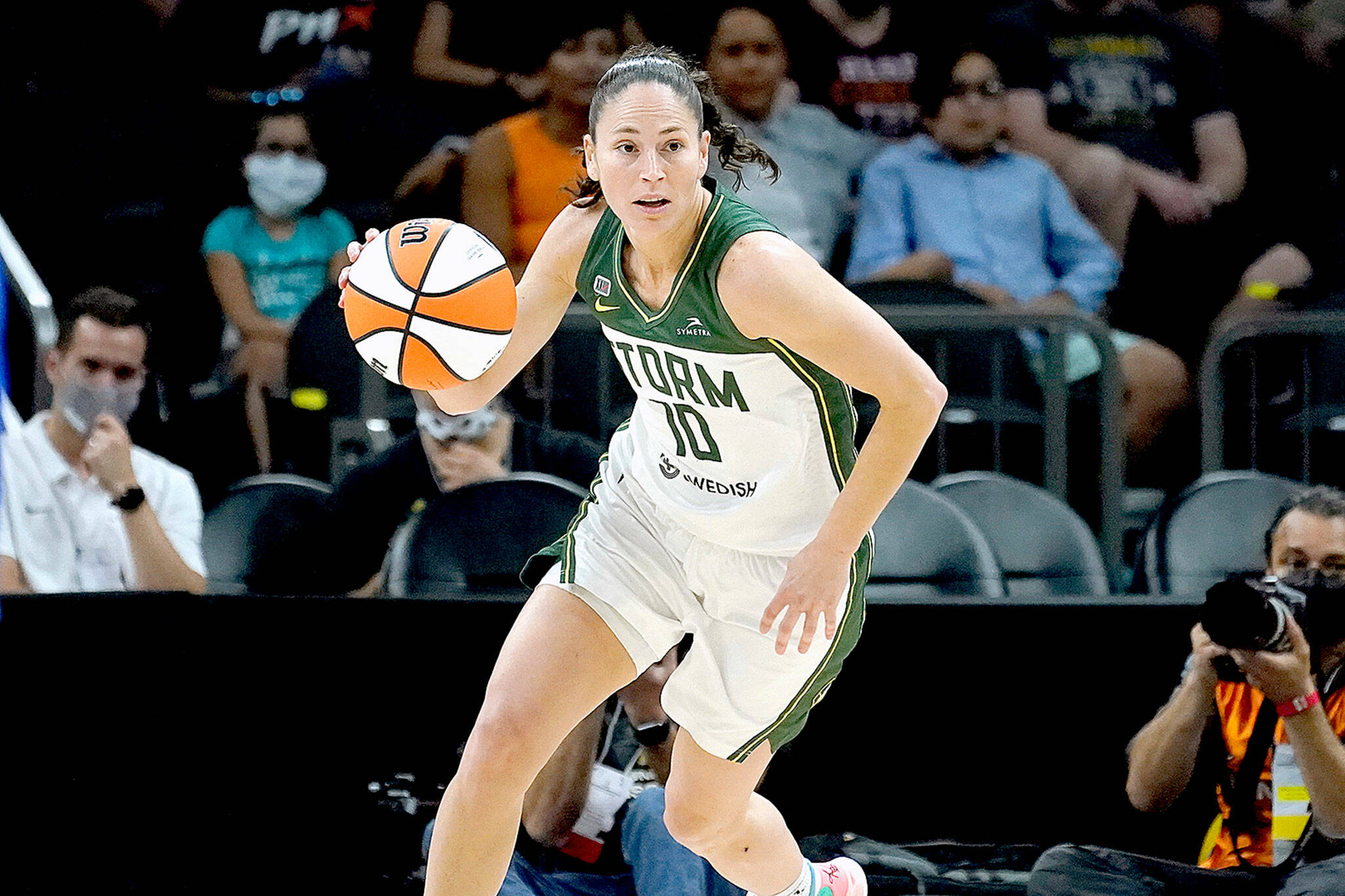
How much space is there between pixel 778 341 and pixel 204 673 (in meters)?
1.95

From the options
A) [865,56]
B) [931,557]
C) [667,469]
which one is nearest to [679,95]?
[667,469]

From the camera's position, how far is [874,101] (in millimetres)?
6184

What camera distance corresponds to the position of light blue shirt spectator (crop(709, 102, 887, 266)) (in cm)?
572

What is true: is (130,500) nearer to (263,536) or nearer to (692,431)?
(263,536)

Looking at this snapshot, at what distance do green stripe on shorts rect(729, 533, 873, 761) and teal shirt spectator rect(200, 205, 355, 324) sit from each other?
316 centimetres

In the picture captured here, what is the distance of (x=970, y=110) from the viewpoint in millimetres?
5688

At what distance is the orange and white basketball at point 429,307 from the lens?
9.57ft

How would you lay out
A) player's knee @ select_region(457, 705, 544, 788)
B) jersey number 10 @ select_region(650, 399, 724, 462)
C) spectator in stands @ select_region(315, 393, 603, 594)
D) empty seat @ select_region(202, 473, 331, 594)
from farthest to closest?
spectator in stands @ select_region(315, 393, 603, 594) → empty seat @ select_region(202, 473, 331, 594) → jersey number 10 @ select_region(650, 399, 724, 462) → player's knee @ select_region(457, 705, 544, 788)

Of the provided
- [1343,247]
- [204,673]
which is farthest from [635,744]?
[1343,247]

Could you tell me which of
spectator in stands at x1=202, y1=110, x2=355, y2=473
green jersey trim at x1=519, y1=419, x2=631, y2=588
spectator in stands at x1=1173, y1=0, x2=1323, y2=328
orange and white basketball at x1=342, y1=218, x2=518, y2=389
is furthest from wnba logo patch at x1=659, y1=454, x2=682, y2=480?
spectator in stands at x1=1173, y1=0, x2=1323, y2=328

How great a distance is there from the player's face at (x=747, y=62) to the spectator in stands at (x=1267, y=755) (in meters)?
2.74

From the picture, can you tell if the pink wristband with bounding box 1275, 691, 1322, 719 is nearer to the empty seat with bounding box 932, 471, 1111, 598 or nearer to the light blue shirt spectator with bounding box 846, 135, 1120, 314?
the empty seat with bounding box 932, 471, 1111, 598

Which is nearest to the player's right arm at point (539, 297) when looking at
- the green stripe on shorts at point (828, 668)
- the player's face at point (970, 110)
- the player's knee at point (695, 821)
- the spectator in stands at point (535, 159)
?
the green stripe on shorts at point (828, 668)

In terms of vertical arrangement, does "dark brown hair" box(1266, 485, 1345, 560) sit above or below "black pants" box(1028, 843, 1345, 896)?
above
